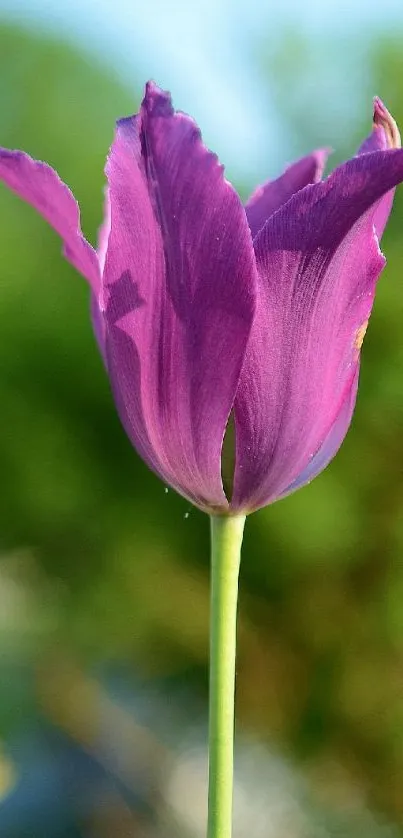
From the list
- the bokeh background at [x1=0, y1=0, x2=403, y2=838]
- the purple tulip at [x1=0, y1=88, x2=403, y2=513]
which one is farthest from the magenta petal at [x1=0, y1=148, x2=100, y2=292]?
the bokeh background at [x1=0, y1=0, x2=403, y2=838]

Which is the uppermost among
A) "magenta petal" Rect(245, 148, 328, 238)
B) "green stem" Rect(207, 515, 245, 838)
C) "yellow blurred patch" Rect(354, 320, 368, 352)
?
"magenta petal" Rect(245, 148, 328, 238)

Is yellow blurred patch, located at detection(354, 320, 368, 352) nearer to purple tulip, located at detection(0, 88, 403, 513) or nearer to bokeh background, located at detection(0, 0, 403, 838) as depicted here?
purple tulip, located at detection(0, 88, 403, 513)

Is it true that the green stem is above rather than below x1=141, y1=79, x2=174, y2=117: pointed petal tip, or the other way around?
below

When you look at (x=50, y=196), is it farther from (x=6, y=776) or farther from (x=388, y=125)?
(x=6, y=776)

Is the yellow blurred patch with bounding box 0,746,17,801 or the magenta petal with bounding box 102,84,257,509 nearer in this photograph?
the magenta petal with bounding box 102,84,257,509

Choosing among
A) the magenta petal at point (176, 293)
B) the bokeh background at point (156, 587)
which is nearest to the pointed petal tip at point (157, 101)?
the magenta petal at point (176, 293)

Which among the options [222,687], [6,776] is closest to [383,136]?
[222,687]

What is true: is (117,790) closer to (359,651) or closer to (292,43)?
(359,651)

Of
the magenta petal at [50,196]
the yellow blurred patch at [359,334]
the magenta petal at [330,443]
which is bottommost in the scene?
the magenta petal at [330,443]

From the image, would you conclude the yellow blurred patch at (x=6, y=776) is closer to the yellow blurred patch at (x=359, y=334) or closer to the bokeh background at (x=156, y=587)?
the bokeh background at (x=156, y=587)
